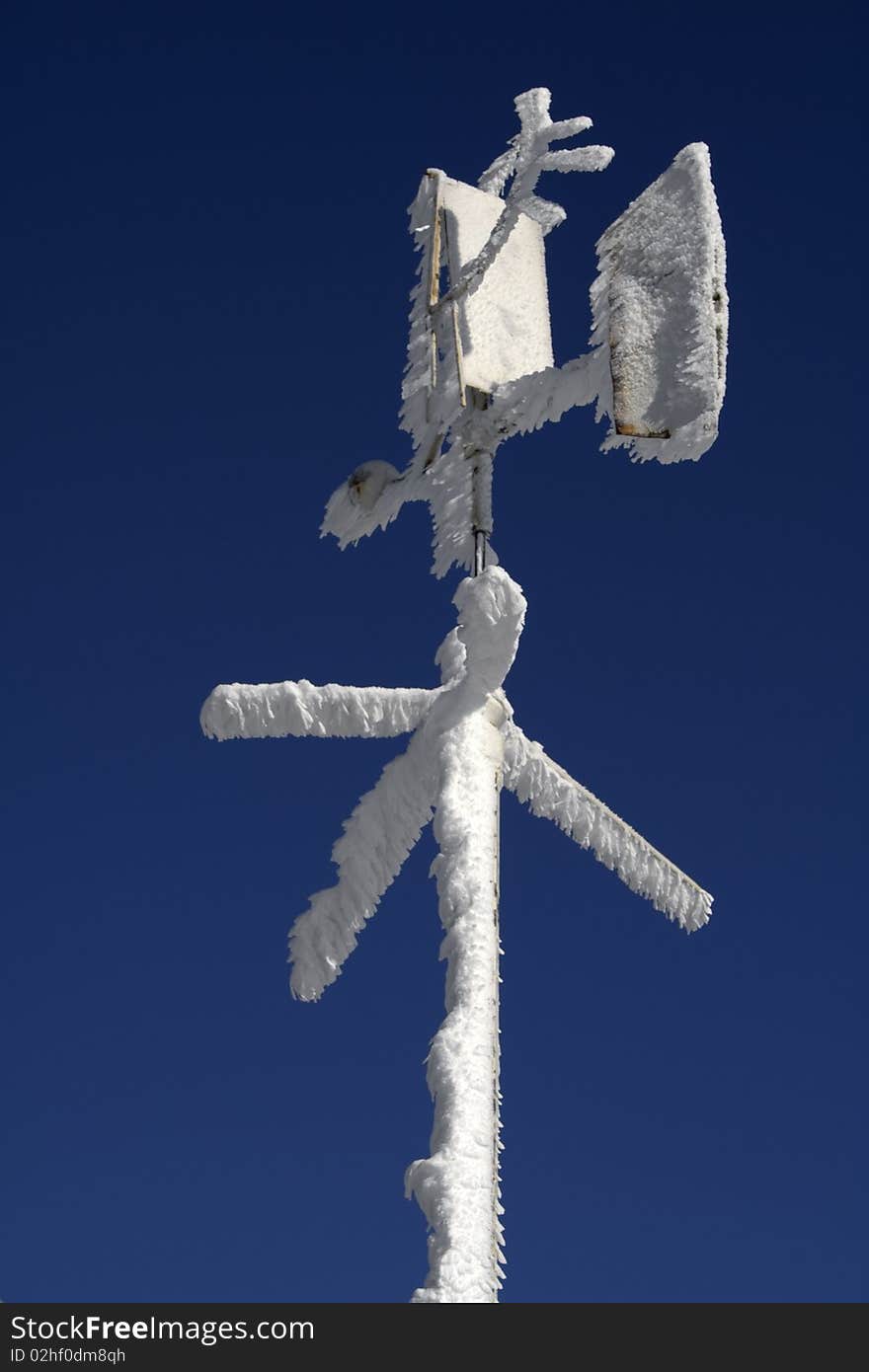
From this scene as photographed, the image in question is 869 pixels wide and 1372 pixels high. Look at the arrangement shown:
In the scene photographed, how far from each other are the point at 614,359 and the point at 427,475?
2.05 m

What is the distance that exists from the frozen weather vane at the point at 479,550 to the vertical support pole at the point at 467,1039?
0.01 m

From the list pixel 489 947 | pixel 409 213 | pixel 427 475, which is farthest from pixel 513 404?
pixel 489 947

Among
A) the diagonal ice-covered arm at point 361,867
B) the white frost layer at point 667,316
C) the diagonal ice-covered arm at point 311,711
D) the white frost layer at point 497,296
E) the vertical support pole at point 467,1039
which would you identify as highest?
the white frost layer at point 497,296

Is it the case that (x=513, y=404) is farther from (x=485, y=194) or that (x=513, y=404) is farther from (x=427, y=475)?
(x=485, y=194)

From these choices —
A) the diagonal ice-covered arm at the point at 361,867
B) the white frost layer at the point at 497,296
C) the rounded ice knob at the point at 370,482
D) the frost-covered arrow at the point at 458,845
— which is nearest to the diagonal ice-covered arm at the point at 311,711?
the frost-covered arrow at the point at 458,845

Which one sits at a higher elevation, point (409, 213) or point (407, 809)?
point (409, 213)

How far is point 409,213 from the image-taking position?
10906 millimetres

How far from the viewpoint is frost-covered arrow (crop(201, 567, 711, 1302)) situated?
25.7 feet

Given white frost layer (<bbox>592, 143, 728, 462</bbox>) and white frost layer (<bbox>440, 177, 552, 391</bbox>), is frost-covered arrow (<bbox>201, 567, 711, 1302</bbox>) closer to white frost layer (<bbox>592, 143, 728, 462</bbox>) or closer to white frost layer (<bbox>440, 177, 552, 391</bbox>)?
white frost layer (<bbox>592, 143, 728, 462</bbox>)

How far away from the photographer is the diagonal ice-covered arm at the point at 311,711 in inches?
377

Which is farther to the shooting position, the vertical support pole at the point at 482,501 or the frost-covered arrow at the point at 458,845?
the vertical support pole at the point at 482,501

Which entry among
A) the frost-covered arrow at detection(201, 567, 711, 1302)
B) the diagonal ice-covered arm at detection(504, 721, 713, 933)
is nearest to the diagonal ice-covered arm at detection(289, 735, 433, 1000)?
the frost-covered arrow at detection(201, 567, 711, 1302)

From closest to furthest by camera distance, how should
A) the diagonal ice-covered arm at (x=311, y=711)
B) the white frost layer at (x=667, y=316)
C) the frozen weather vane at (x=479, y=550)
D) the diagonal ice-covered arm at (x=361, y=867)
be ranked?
the frozen weather vane at (x=479, y=550) → the white frost layer at (x=667, y=316) → the diagonal ice-covered arm at (x=311, y=711) → the diagonal ice-covered arm at (x=361, y=867)

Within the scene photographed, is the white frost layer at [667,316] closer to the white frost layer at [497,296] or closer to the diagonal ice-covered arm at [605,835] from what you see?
the white frost layer at [497,296]
